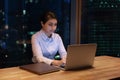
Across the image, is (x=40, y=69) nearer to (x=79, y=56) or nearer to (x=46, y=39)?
(x=79, y=56)

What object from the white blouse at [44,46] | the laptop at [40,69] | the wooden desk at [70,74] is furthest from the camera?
the white blouse at [44,46]

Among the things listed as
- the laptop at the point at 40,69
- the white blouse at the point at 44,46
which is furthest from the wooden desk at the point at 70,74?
the white blouse at the point at 44,46

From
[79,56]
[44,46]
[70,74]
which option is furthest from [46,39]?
[70,74]

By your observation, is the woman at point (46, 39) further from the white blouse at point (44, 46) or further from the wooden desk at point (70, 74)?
the wooden desk at point (70, 74)

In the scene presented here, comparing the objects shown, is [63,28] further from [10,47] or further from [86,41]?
[10,47]

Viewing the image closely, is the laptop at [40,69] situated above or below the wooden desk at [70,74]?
above

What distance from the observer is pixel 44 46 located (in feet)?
9.52

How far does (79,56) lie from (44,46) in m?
0.81

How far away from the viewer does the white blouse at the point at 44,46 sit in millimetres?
2752

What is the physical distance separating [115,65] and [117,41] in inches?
62.8

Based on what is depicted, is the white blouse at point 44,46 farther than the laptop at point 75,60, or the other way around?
the white blouse at point 44,46

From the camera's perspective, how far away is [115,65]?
2527 millimetres

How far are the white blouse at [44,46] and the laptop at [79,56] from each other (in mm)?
461

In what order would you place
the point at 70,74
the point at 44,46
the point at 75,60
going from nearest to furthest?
the point at 70,74, the point at 75,60, the point at 44,46
